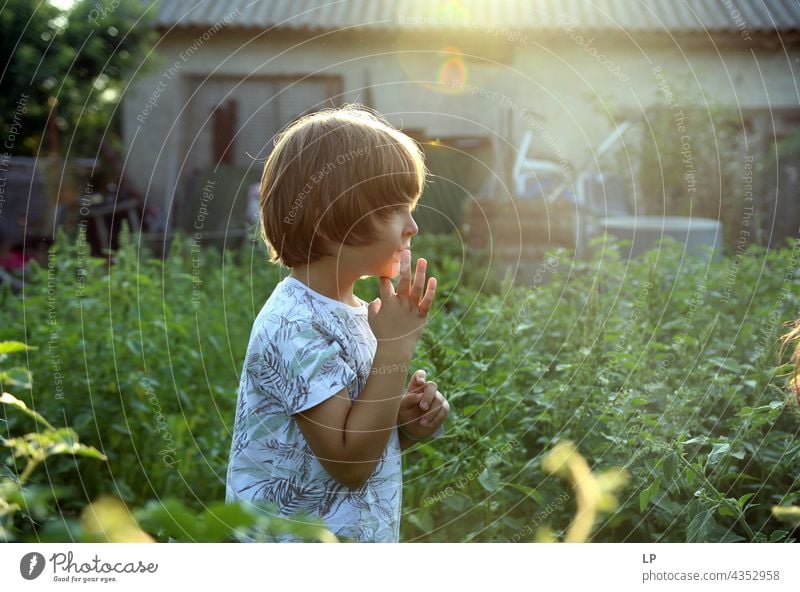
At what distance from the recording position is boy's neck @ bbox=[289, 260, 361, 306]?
4.31ft

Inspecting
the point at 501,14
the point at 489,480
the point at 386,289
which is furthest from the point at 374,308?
the point at 501,14

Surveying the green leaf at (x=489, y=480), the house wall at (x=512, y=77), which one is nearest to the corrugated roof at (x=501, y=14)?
the house wall at (x=512, y=77)

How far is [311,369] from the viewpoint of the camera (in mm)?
1221

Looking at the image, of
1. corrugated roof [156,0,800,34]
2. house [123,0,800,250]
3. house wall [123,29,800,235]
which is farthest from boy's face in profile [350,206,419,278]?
house wall [123,29,800,235]

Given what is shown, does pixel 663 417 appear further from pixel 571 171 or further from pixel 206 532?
pixel 571 171

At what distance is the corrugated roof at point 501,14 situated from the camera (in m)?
2.77

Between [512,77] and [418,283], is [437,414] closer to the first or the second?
[418,283]

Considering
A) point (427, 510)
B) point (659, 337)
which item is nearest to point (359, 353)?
point (427, 510)

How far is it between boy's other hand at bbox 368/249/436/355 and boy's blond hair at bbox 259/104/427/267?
0.35ft

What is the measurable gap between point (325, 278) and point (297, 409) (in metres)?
0.20

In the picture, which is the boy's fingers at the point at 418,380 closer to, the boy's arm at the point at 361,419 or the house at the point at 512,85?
the boy's arm at the point at 361,419

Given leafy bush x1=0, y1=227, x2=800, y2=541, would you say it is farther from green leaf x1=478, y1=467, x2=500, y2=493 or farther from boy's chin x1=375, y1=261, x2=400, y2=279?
boy's chin x1=375, y1=261, x2=400, y2=279
